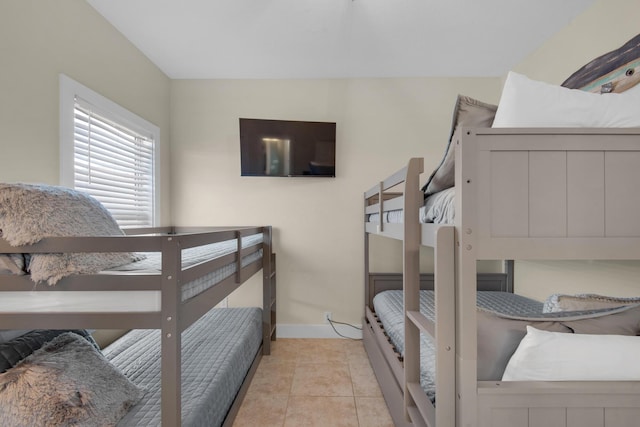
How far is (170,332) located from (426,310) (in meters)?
1.57

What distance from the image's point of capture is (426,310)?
1.97m

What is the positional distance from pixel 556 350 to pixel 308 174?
212cm

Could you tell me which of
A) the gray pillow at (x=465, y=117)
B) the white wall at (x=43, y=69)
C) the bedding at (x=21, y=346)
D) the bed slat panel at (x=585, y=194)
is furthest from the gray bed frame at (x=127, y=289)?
the bed slat panel at (x=585, y=194)

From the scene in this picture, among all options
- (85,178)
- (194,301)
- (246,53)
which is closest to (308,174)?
(246,53)

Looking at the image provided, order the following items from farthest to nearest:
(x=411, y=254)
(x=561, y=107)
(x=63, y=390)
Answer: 1. (x=411, y=254)
2. (x=561, y=107)
3. (x=63, y=390)

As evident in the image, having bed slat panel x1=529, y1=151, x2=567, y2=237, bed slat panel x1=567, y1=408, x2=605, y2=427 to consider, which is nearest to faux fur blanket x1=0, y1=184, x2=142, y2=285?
bed slat panel x1=529, y1=151, x2=567, y2=237

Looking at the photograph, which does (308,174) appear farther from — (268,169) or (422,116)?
(422,116)

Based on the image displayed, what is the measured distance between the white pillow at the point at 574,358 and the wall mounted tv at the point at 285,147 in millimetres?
2072

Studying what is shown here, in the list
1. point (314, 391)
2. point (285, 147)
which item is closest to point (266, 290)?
point (314, 391)

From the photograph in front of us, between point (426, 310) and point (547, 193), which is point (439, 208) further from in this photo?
point (426, 310)

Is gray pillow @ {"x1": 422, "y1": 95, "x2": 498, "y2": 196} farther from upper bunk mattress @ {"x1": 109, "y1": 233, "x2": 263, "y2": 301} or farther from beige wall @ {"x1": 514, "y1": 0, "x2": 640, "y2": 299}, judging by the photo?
beige wall @ {"x1": 514, "y1": 0, "x2": 640, "y2": 299}

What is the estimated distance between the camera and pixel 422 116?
9.07 ft

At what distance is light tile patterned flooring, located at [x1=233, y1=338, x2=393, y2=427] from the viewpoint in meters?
1.66

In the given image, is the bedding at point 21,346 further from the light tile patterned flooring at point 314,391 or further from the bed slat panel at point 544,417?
the bed slat panel at point 544,417
